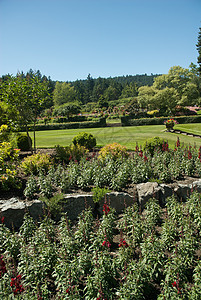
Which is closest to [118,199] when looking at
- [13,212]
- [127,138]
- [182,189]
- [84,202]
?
[84,202]

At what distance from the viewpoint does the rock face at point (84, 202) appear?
5906 mm

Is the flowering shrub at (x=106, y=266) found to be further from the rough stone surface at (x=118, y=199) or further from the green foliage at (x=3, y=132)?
the green foliage at (x=3, y=132)

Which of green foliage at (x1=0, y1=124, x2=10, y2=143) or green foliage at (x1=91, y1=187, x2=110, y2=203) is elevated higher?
green foliage at (x1=0, y1=124, x2=10, y2=143)

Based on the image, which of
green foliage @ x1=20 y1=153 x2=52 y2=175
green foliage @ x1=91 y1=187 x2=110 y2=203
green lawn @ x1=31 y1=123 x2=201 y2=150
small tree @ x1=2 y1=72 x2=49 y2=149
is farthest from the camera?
green lawn @ x1=31 y1=123 x2=201 y2=150

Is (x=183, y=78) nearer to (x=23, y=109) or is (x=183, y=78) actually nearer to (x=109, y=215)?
(x=23, y=109)

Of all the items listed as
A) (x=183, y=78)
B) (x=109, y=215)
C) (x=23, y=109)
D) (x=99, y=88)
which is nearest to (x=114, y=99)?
(x=99, y=88)

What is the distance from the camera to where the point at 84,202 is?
20.5ft

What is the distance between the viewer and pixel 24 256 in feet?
12.9

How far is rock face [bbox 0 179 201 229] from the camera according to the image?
5906 mm

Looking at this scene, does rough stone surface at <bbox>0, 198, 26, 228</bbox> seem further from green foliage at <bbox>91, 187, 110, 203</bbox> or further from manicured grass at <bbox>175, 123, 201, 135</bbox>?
manicured grass at <bbox>175, 123, 201, 135</bbox>

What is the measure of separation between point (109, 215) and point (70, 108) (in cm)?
4170

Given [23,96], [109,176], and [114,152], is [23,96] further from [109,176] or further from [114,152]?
[109,176]

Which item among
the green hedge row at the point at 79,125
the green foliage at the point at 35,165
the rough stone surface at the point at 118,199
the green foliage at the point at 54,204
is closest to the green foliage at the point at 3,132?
the green foliage at the point at 35,165

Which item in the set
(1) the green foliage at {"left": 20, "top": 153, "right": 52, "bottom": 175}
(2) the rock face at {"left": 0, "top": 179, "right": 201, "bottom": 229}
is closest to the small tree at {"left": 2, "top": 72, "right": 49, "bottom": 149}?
(1) the green foliage at {"left": 20, "top": 153, "right": 52, "bottom": 175}
